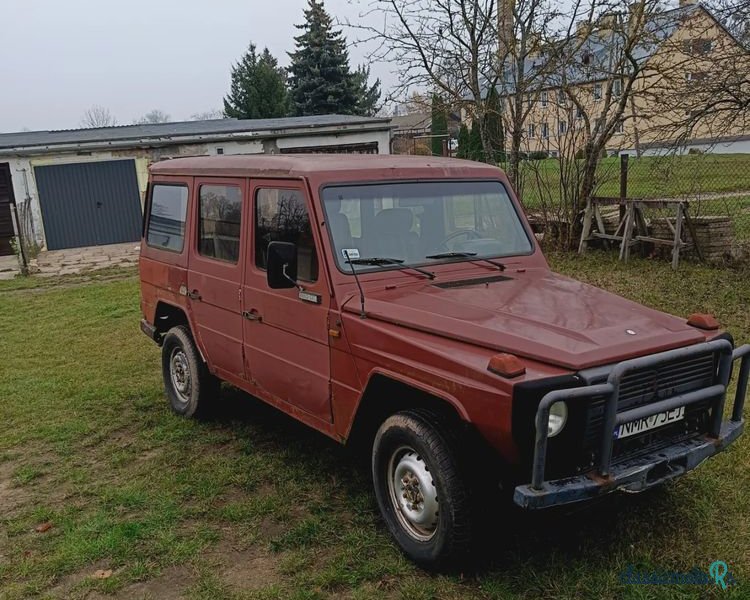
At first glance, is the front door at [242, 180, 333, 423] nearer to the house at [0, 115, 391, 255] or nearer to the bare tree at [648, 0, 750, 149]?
the bare tree at [648, 0, 750, 149]

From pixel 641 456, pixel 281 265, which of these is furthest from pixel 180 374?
pixel 641 456

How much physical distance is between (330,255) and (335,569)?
1.69m

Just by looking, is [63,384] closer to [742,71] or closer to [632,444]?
[632,444]

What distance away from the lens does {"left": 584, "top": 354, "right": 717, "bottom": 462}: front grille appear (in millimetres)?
3018

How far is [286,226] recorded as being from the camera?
4.37 m

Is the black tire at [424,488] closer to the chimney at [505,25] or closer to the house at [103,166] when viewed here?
the chimney at [505,25]

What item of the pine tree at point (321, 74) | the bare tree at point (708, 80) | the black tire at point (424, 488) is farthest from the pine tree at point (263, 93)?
the black tire at point (424, 488)

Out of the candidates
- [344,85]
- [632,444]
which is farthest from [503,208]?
[344,85]

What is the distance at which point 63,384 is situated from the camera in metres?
6.96

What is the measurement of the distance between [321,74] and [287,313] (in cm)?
3118

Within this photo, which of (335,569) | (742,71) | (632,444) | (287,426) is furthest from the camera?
(742,71)

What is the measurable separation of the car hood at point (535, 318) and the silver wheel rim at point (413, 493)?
2.23ft

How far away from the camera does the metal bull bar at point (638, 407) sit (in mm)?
2785

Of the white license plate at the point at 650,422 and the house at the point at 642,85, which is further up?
the house at the point at 642,85
